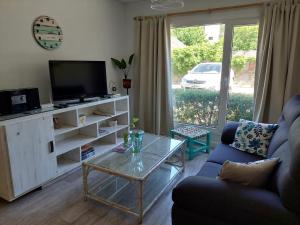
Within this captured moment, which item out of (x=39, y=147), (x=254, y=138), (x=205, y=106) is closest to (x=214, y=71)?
(x=205, y=106)

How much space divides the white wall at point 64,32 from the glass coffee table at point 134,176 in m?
1.29

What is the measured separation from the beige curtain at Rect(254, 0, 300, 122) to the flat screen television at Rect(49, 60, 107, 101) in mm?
2237

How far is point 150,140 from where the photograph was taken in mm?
2730

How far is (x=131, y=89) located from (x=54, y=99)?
1715 mm

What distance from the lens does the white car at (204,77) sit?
3467 mm

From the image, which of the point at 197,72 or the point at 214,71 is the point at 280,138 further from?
the point at 197,72

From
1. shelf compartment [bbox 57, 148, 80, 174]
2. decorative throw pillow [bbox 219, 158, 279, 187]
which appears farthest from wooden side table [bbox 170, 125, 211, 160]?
decorative throw pillow [bbox 219, 158, 279, 187]

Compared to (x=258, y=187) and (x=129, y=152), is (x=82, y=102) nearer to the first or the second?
(x=129, y=152)

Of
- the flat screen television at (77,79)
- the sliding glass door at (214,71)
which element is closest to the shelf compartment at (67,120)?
the flat screen television at (77,79)

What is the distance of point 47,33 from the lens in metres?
2.74

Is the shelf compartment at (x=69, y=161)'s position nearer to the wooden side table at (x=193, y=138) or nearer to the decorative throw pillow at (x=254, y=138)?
the wooden side table at (x=193, y=138)

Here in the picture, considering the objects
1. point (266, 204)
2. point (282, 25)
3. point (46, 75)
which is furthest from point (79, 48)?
point (266, 204)

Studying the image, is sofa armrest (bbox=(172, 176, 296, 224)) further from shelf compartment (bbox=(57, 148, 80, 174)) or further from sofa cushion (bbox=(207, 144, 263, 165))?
shelf compartment (bbox=(57, 148, 80, 174))

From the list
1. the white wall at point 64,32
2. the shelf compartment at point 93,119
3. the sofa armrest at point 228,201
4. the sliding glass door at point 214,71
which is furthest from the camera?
the sliding glass door at point 214,71
